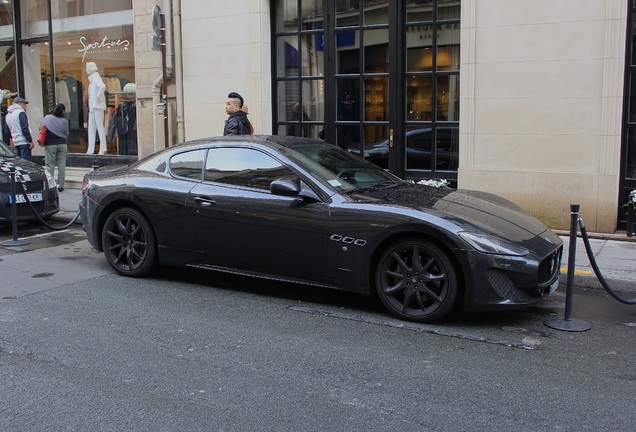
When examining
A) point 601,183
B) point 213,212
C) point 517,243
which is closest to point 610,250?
point 601,183

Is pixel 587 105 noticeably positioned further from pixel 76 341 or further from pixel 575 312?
pixel 76 341

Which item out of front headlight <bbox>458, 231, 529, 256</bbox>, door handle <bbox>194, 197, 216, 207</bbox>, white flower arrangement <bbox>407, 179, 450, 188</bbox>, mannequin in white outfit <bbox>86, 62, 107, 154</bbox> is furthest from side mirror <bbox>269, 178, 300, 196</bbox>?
mannequin in white outfit <bbox>86, 62, 107, 154</bbox>

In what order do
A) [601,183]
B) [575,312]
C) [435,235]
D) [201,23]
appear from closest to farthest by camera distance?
[435,235] → [575,312] → [601,183] → [201,23]

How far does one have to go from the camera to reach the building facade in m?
9.23

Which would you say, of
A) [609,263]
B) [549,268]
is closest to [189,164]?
[549,268]

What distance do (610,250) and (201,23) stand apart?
27.3 feet

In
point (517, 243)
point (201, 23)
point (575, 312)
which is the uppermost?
point (201, 23)

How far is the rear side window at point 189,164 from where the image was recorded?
6.83 m

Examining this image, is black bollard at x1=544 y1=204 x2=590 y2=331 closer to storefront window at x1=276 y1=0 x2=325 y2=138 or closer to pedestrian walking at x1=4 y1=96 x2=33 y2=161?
storefront window at x1=276 y1=0 x2=325 y2=138

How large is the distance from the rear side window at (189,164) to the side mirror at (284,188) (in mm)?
1114

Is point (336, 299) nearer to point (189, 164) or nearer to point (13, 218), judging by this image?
point (189, 164)

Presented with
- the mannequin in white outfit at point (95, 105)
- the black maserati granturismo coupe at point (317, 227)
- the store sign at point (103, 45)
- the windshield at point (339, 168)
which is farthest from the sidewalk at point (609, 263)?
the mannequin in white outfit at point (95, 105)

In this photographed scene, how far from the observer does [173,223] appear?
22.2 ft

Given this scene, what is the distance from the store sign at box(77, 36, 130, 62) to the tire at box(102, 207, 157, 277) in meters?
8.58
